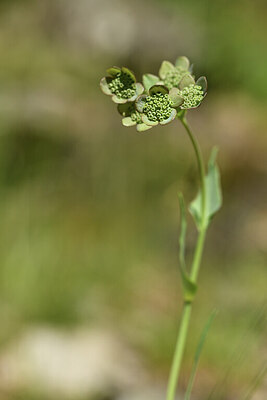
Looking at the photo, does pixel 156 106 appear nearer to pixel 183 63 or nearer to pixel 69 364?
pixel 183 63

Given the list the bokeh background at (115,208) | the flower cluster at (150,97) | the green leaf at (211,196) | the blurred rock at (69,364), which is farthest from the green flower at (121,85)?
the blurred rock at (69,364)

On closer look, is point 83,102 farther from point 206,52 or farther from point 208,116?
point 206,52

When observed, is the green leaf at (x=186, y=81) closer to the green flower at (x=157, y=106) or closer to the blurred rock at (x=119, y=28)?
the green flower at (x=157, y=106)

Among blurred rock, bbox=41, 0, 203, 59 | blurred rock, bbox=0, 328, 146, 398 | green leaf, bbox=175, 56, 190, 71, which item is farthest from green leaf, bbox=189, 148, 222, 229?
blurred rock, bbox=41, 0, 203, 59

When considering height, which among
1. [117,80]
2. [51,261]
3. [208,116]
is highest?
[117,80]

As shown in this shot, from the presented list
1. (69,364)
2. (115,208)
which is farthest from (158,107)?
(115,208)

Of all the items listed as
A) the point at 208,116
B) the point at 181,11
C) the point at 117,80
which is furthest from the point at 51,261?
the point at 181,11
